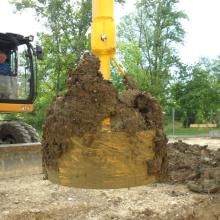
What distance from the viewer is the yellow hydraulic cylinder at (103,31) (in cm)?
397

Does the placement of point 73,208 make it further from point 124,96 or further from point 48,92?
point 48,92

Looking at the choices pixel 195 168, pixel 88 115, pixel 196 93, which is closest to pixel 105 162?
pixel 88 115

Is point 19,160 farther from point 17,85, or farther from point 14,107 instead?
point 17,85

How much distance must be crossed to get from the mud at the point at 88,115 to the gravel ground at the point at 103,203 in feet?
2.44

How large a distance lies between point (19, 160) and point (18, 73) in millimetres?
2004

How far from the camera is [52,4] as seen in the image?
2170 cm

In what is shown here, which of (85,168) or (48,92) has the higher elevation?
(48,92)

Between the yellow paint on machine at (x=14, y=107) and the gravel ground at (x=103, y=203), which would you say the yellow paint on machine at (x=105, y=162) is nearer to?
the gravel ground at (x=103, y=203)

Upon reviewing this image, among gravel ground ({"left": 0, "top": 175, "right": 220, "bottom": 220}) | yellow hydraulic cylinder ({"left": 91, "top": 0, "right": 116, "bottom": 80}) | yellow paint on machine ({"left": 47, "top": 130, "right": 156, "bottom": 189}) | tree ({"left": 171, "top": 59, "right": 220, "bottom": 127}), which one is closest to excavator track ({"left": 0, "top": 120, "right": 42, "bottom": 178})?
gravel ground ({"left": 0, "top": 175, "right": 220, "bottom": 220})

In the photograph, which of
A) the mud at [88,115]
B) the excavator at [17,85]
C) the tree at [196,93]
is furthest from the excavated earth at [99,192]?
the tree at [196,93]

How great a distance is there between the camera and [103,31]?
399 centimetres

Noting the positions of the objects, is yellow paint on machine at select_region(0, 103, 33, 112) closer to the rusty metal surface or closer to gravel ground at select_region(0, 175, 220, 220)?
the rusty metal surface

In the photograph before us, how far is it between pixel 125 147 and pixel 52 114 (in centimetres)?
84

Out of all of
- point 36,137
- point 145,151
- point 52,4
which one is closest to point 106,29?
point 145,151
